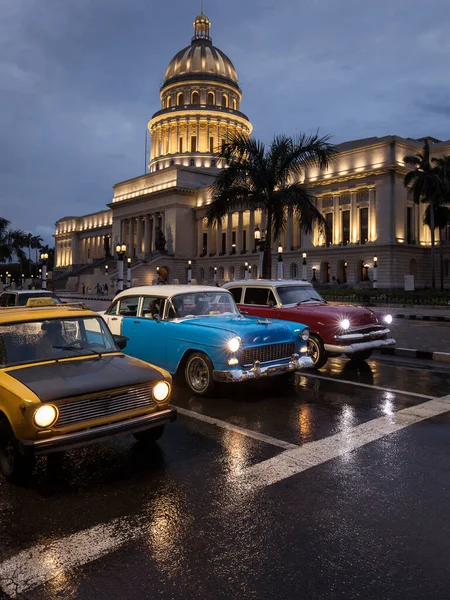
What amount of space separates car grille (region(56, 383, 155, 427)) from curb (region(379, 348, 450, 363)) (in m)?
9.20

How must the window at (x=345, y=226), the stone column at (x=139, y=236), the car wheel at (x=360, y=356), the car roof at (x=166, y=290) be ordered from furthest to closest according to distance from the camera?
the stone column at (x=139, y=236) → the window at (x=345, y=226) → the car wheel at (x=360, y=356) → the car roof at (x=166, y=290)

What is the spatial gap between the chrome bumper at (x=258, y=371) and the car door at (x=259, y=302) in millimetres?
2733

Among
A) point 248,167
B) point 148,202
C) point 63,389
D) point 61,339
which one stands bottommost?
point 63,389

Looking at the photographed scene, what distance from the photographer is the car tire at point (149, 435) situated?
5.59 metres

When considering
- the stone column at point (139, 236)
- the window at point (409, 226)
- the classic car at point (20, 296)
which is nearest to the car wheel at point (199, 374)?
the classic car at point (20, 296)

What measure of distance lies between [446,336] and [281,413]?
36.8 ft

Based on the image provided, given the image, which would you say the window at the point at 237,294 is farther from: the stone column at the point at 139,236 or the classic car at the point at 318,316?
the stone column at the point at 139,236

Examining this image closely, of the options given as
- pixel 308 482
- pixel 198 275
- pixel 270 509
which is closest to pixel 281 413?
pixel 308 482

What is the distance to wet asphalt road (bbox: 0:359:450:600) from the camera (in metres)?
3.12

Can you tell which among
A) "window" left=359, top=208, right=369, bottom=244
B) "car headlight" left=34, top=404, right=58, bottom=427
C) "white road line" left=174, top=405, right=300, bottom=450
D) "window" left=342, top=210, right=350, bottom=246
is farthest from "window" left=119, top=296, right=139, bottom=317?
"window" left=342, top=210, right=350, bottom=246

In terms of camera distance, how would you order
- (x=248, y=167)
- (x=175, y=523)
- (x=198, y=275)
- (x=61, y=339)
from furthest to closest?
(x=198, y=275) → (x=248, y=167) → (x=61, y=339) → (x=175, y=523)

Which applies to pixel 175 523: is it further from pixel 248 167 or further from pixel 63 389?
pixel 248 167

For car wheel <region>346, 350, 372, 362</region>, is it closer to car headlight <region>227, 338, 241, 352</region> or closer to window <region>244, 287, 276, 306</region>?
window <region>244, 287, 276, 306</region>

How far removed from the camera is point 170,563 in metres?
3.33
